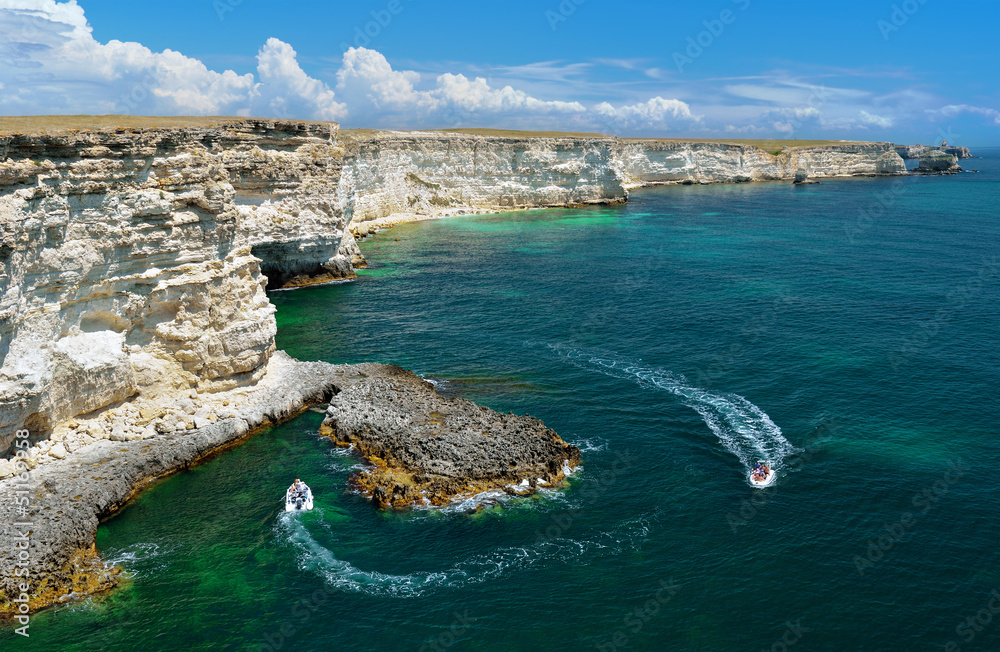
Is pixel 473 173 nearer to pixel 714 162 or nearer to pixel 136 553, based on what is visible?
pixel 714 162

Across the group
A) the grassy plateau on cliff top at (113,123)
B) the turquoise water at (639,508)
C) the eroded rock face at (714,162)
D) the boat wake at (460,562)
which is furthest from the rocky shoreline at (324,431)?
the eroded rock face at (714,162)

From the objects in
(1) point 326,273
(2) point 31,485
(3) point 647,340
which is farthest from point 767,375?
(1) point 326,273

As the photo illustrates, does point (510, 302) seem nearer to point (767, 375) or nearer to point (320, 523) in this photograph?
point (767, 375)

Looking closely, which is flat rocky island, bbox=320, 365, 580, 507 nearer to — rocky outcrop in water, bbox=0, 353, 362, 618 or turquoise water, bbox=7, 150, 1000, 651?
turquoise water, bbox=7, 150, 1000, 651

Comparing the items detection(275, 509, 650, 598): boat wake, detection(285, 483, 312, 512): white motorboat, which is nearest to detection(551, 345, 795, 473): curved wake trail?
detection(275, 509, 650, 598): boat wake

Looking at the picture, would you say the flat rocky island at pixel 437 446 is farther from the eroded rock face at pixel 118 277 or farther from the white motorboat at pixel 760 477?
the white motorboat at pixel 760 477

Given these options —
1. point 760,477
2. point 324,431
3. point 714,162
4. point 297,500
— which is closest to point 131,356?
point 324,431
